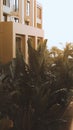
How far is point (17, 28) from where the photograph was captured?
10.5 m

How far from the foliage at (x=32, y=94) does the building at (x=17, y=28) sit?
0.50m

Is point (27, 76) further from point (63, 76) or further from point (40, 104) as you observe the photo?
point (63, 76)

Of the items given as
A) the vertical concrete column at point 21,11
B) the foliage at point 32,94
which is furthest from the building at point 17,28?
the foliage at point 32,94

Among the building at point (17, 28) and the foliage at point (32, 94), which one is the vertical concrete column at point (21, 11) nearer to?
the building at point (17, 28)

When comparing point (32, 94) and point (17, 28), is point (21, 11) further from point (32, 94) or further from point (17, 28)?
point (32, 94)

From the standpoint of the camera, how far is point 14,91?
657 cm

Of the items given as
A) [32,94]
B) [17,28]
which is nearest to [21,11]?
[17,28]

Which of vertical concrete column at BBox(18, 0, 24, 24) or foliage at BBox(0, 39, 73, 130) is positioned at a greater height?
vertical concrete column at BBox(18, 0, 24, 24)

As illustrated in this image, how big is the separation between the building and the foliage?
50 centimetres

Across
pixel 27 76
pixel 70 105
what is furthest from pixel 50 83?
pixel 70 105

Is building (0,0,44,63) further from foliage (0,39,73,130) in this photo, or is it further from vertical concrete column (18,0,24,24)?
foliage (0,39,73,130)

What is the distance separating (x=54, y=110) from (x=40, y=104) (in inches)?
17.6

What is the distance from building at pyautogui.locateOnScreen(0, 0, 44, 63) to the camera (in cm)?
959

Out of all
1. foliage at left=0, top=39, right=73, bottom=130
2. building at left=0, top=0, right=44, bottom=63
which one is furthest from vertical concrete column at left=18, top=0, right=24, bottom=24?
foliage at left=0, top=39, right=73, bottom=130
